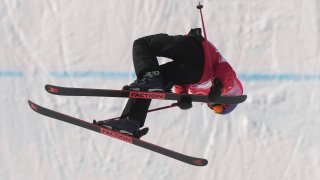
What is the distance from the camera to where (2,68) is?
562cm

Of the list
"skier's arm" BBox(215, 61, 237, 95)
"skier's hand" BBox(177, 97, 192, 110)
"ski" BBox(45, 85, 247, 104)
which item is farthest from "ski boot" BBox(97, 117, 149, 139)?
"skier's arm" BBox(215, 61, 237, 95)

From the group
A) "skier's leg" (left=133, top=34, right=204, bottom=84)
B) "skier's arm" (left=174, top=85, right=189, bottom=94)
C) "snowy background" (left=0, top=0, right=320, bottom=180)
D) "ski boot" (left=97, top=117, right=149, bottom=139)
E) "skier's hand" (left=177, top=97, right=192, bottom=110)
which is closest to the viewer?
"ski boot" (left=97, top=117, right=149, bottom=139)

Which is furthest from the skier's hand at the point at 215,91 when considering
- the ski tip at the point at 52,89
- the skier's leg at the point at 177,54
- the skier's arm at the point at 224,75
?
the ski tip at the point at 52,89

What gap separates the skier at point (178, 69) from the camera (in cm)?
374

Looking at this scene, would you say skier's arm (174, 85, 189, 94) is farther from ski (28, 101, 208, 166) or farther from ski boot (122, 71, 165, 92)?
ski (28, 101, 208, 166)

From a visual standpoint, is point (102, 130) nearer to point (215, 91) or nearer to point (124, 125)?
point (124, 125)

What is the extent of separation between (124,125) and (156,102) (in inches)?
72.7

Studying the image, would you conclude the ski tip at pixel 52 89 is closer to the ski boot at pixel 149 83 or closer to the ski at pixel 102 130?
the ski at pixel 102 130

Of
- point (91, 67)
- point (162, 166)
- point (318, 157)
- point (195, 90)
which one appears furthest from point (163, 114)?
point (318, 157)

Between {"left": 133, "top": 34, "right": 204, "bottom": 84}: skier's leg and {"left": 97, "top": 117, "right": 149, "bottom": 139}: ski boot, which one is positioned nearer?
{"left": 97, "top": 117, "right": 149, "bottom": 139}: ski boot

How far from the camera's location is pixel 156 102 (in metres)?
5.52

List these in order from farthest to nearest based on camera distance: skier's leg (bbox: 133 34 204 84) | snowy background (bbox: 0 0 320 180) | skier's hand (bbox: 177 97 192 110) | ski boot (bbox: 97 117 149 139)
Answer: snowy background (bbox: 0 0 320 180)
skier's leg (bbox: 133 34 204 84)
skier's hand (bbox: 177 97 192 110)
ski boot (bbox: 97 117 149 139)

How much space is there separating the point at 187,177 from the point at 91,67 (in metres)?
1.54

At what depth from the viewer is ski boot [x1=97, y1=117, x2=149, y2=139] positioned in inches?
144
